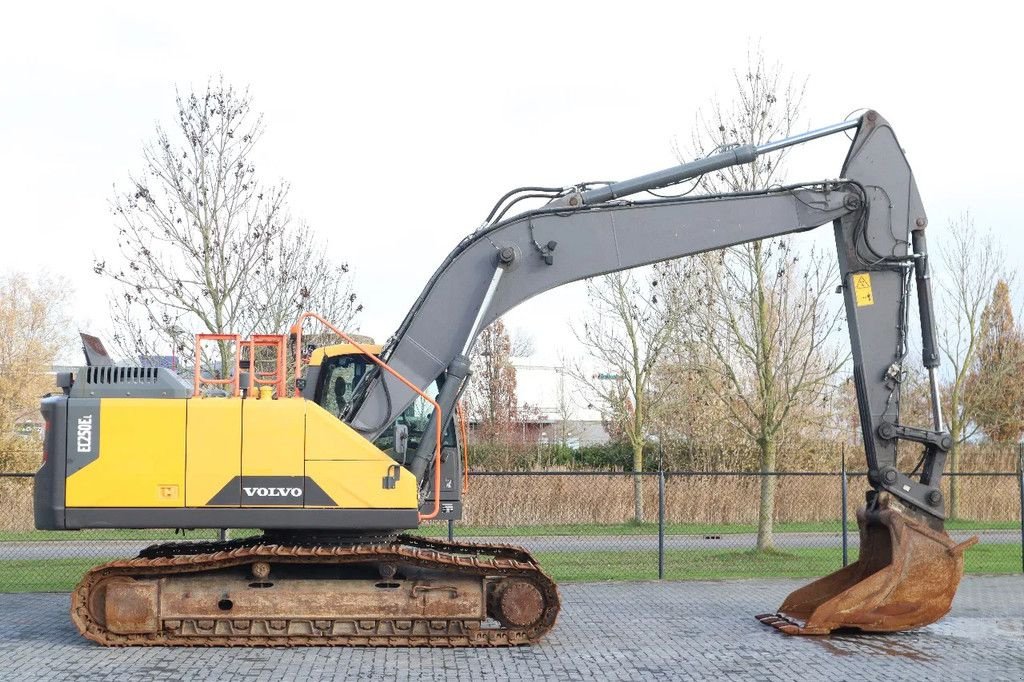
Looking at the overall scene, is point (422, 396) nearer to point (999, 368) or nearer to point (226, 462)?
point (226, 462)

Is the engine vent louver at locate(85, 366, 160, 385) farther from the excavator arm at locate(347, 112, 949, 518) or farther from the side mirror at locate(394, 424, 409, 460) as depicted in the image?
the side mirror at locate(394, 424, 409, 460)

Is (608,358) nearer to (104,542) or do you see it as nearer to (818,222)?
(104,542)

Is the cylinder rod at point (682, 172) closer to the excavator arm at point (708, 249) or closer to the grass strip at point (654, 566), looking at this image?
the excavator arm at point (708, 249)

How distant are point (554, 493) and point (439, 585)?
11.6m

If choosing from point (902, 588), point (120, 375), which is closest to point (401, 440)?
point (120, 375)

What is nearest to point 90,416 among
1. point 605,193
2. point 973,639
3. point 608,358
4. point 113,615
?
point 113,615

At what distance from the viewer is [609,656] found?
34.4 ft

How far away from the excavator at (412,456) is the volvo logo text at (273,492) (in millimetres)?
21

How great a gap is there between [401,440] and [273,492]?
131cm

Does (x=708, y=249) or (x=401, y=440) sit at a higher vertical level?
(x=708, y=249)

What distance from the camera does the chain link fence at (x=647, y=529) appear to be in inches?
688

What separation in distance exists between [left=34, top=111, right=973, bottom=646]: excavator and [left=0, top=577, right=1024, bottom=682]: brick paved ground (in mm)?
330

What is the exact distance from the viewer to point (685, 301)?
2127 centimetres

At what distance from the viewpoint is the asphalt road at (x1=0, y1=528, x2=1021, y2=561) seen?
18.9 metres
